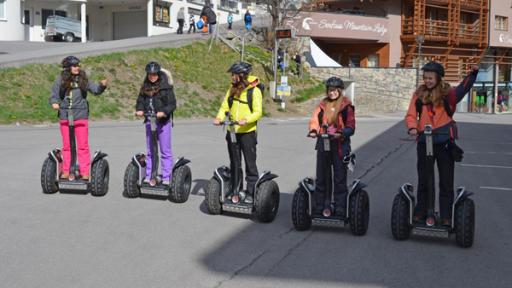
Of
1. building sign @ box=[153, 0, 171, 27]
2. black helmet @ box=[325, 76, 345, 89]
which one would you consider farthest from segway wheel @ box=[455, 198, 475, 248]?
building sign @ box=[153, 0, 171, 27]

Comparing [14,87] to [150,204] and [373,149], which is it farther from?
[150,204]

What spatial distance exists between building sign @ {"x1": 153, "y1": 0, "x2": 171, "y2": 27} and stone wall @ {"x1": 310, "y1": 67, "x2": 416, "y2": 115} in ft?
44.7

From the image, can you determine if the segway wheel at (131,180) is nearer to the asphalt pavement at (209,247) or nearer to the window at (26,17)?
the asphalt pavement at (209,247)

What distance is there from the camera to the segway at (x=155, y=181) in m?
9.00

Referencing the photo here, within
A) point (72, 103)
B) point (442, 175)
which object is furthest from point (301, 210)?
point (72, 103)

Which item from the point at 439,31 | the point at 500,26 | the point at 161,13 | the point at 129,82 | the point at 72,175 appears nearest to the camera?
the point at 72,175

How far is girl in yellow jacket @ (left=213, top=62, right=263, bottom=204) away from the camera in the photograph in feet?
26.2

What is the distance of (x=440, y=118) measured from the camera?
22.9 ft

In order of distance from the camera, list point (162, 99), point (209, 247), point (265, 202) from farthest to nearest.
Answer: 1. point (162, 99)
2. point (265, 202)
3. point (209, 247)

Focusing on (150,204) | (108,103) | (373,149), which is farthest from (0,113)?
(150,204)

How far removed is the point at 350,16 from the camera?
4403 centimetres

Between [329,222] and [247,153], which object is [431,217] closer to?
[329,222]

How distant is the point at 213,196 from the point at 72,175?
2287 millimetres

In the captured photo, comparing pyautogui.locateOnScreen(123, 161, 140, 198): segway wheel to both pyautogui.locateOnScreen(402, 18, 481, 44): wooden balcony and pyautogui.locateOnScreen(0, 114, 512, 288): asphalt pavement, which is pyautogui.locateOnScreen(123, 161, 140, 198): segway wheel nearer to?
pyautogui.locateOnScreen(0, 114, 512, 288): asphalt pavement
